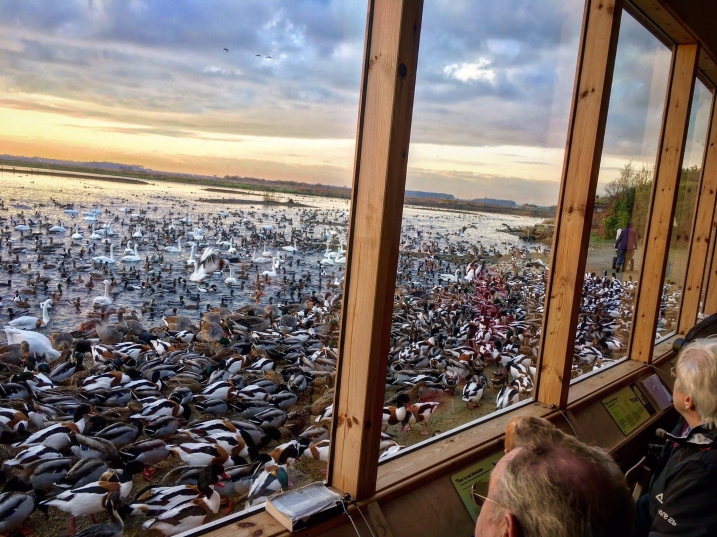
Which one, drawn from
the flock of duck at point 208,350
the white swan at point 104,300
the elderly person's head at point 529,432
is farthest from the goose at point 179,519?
the white swan at point 104,300

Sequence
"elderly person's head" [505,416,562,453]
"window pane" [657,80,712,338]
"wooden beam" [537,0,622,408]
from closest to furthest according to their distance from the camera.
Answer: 1. "elderly person's head" [505,416,562,453]
2. "wooden beam" [537,0,622,408]
3. "window pane" [657,80,712,338]

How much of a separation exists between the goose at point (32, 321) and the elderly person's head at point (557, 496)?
5.67ft

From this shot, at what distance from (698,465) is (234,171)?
173 cm

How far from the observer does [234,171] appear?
1.89m

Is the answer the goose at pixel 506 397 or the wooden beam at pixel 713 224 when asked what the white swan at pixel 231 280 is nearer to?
the goose at pixel 506 397

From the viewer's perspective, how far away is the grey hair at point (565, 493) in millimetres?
764

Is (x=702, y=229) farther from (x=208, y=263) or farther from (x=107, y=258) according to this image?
(x=107, y=258)

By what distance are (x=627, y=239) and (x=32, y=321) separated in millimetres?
3385

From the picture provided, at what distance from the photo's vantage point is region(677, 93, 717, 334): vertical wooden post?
3953 millimetres

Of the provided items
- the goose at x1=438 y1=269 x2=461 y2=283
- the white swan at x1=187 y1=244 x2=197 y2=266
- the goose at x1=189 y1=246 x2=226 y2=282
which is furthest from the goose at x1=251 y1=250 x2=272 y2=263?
the goose at x1=438 y1=269 x2=461 y2=283

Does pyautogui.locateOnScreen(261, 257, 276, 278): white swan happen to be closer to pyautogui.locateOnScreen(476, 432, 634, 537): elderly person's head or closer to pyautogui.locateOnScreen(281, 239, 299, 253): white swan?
pyautogui.locateOnScreen(281, 239, 299, 253): white swan

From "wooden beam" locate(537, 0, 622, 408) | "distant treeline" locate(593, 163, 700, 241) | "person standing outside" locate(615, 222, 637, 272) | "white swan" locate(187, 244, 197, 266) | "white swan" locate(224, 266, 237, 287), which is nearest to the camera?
"wooden beam" locate(537, 0, 622, 408)

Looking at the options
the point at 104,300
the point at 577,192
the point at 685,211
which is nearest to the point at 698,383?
the point at 577,192

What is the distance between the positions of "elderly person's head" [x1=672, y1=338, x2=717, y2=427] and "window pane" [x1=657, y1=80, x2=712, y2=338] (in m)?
2.41
